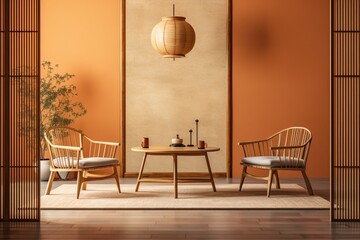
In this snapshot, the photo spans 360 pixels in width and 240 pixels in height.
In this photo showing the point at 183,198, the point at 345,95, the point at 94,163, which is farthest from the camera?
the point at 94,163

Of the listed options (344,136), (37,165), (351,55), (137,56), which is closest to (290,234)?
(344,136)

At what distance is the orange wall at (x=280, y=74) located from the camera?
947 centimetres

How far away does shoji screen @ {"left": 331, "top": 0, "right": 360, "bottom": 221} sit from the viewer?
575cm

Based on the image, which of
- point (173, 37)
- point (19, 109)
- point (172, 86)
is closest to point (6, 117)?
point (19, 109)

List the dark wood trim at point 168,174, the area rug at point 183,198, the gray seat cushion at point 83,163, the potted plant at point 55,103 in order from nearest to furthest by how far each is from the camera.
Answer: the area rug at point 183,198 < the gray seat cushion at point 83,163 < the potted plant at point 55,103 < the dark wood trim at point 168,174

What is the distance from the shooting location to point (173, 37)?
8.48m

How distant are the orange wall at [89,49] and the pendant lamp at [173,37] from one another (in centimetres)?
118

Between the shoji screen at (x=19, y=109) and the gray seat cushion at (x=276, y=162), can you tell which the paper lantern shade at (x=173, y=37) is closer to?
the gray seat cushion at (x=276, y=162)

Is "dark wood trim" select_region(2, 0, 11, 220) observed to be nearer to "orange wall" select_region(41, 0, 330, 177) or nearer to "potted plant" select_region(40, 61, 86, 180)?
"potted plant" select_region(40, 61, 86, 180)

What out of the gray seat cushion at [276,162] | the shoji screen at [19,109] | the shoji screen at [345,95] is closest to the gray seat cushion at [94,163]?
the shoji screen at [19,109]

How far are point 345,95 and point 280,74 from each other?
12.3 feet

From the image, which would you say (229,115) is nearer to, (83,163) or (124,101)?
(124,101)

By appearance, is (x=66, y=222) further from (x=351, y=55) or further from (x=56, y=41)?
(x=56, y=41)

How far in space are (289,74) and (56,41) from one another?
3437 millimetres
